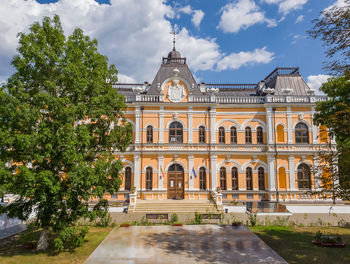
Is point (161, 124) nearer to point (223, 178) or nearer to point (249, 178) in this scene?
point (223, 178)

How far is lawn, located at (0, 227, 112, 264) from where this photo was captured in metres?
9.10

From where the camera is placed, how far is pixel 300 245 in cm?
1076

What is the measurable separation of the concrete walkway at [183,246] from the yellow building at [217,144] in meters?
8.44

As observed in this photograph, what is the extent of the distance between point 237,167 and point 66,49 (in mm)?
17293

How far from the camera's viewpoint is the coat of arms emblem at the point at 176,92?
23.1m

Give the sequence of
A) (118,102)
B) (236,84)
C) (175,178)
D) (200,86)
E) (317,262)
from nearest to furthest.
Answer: (317,262)
(118,102)
(175,178)
(200,86)
(236,84)

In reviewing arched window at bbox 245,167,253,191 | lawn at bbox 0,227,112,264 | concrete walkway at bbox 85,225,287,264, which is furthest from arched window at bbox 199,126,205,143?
lawn at bbox 0,227,112,264

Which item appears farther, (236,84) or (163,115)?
(236,84)

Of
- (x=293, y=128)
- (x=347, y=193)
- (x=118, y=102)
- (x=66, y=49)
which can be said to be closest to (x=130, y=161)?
(x=118, y=102)

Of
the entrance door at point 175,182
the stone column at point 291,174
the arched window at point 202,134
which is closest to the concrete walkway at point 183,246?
the entrance door at point 175,182

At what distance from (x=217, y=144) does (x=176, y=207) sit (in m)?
6.79

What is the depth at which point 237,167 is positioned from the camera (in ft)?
74.6

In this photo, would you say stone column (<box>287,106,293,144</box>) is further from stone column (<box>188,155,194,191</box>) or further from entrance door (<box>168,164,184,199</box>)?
entrance door (<box>168,164,184,199</box>)

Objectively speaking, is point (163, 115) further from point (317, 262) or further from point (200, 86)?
point (317, 262)
